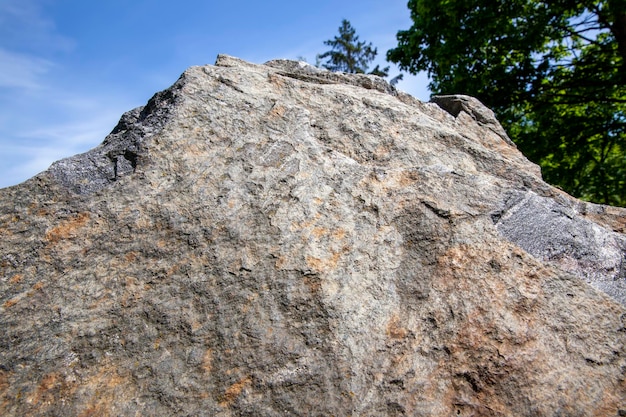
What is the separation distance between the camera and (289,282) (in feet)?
5.98

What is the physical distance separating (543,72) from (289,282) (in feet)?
28.9

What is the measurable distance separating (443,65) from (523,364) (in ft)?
25.1

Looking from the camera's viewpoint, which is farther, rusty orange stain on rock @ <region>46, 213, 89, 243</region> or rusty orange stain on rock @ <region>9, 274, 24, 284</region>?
rusty orange stain on rock @ <region>46, 213, 89, 243</region>

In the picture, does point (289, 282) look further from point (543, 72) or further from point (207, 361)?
point (543, 72)

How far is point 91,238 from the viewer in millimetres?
1888

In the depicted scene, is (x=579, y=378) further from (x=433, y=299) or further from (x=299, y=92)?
(x=299, y=92)

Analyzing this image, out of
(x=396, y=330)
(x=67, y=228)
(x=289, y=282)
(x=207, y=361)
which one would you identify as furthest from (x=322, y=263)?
(x=67, y=228)

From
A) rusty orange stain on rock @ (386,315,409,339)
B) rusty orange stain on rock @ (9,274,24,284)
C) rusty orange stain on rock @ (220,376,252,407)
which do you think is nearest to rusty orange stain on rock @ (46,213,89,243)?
rusty orange stain on rock @ (9,274,24,284)

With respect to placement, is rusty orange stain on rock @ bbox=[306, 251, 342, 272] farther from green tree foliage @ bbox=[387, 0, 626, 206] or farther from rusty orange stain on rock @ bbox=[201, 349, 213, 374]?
green tree foliage @ bbox=[387, 0, 626, 206]

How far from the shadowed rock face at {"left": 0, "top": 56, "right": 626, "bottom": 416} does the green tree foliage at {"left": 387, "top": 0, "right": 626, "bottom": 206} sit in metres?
6.61

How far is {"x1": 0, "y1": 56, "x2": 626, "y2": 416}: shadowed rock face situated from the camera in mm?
1623

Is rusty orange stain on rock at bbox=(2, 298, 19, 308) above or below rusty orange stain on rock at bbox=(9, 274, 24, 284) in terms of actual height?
below

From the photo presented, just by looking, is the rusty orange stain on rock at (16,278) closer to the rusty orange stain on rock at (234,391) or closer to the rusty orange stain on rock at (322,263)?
the rusty orange stain on rock at (234,391)

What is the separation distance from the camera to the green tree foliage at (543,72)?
779 cm
